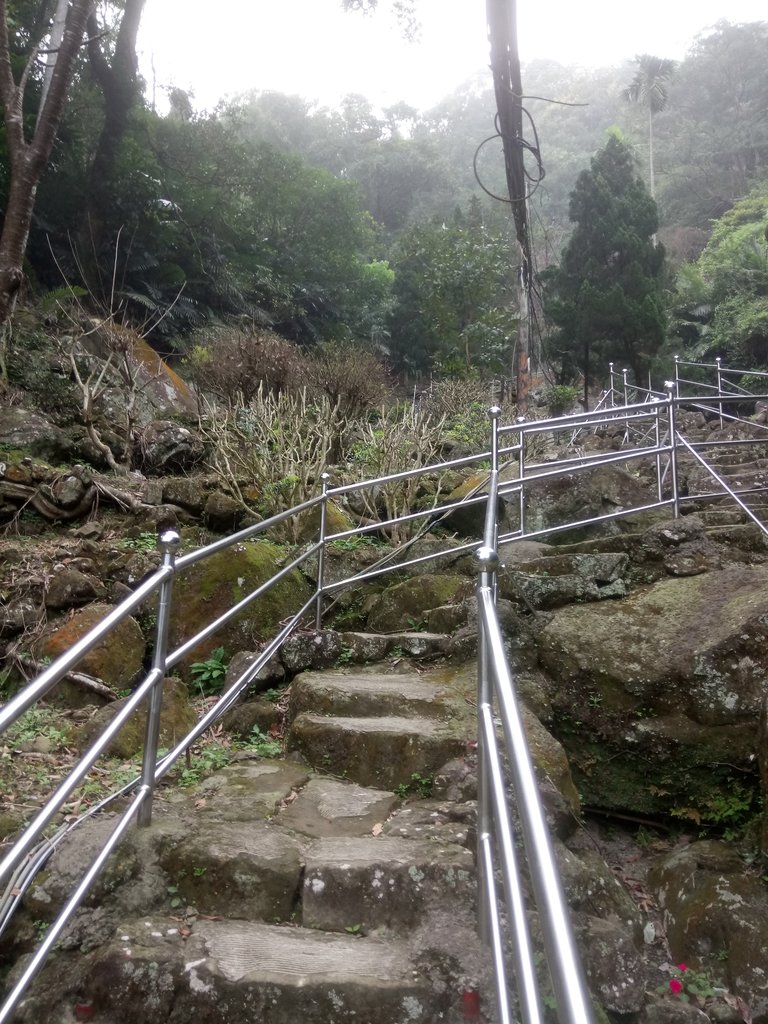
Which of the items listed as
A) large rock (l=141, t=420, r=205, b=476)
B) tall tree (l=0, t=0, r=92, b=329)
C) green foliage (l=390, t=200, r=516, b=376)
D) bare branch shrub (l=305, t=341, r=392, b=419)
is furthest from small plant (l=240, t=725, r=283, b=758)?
green foliage (l=390, t=200, r=516, b=376)

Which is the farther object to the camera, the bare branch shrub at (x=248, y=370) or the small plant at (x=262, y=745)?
the bare branch shrub at (x=248, y=370)

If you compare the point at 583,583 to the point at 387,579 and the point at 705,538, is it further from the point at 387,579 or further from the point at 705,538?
the point at 387,579

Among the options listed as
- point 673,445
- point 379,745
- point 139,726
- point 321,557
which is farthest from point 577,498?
point 139,726

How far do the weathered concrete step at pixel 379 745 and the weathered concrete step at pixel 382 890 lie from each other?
23.4 inches

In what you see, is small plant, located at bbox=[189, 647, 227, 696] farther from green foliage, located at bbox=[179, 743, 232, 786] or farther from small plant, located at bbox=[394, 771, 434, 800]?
small plant, located at bbox=[394, 771, 434, 800]

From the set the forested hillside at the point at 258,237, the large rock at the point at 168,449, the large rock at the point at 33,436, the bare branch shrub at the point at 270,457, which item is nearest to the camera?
the bare branch shrub at the point at 270,457

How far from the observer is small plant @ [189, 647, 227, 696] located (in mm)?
4207

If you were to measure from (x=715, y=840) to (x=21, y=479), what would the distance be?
5.65 m

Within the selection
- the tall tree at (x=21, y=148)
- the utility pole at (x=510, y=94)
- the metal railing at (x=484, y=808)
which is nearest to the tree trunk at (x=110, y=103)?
the tall tree at (x=21, y=148)

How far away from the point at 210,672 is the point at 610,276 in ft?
46.0

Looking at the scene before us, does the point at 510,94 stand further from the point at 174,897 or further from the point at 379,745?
the point at 174,897

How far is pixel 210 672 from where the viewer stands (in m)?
4.28

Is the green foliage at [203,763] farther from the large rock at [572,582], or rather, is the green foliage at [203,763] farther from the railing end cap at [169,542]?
the large rock at [572,582]

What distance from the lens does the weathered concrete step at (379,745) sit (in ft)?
8.95
